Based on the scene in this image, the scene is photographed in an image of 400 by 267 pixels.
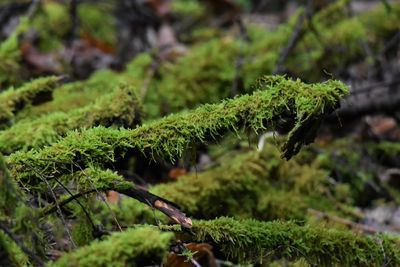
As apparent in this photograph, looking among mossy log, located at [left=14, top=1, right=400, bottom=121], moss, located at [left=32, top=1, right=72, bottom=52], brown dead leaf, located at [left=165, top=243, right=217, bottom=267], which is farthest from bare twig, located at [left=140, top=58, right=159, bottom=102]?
brown dead leaf, located at [left=165, top=243, right=217, bottom=267]

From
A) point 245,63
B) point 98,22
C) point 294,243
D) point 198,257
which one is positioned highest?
point 98,22

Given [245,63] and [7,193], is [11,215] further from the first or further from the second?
[245,63]

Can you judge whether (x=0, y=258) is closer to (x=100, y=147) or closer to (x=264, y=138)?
(x=100, y=147)

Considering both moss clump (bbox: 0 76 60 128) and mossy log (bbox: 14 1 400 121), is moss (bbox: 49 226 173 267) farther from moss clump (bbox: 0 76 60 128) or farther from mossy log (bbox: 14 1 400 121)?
mossy log (bbox: 14 1 400 121)

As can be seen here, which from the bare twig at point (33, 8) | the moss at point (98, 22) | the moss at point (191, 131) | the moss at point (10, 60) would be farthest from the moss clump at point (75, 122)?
the moss at point (98, 22)

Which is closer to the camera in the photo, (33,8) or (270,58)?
(270,58)

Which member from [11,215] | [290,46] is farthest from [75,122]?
[290,46]

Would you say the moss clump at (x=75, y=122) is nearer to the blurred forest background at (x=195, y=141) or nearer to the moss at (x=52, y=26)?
the blurred forest background at (x=195, y=141)
